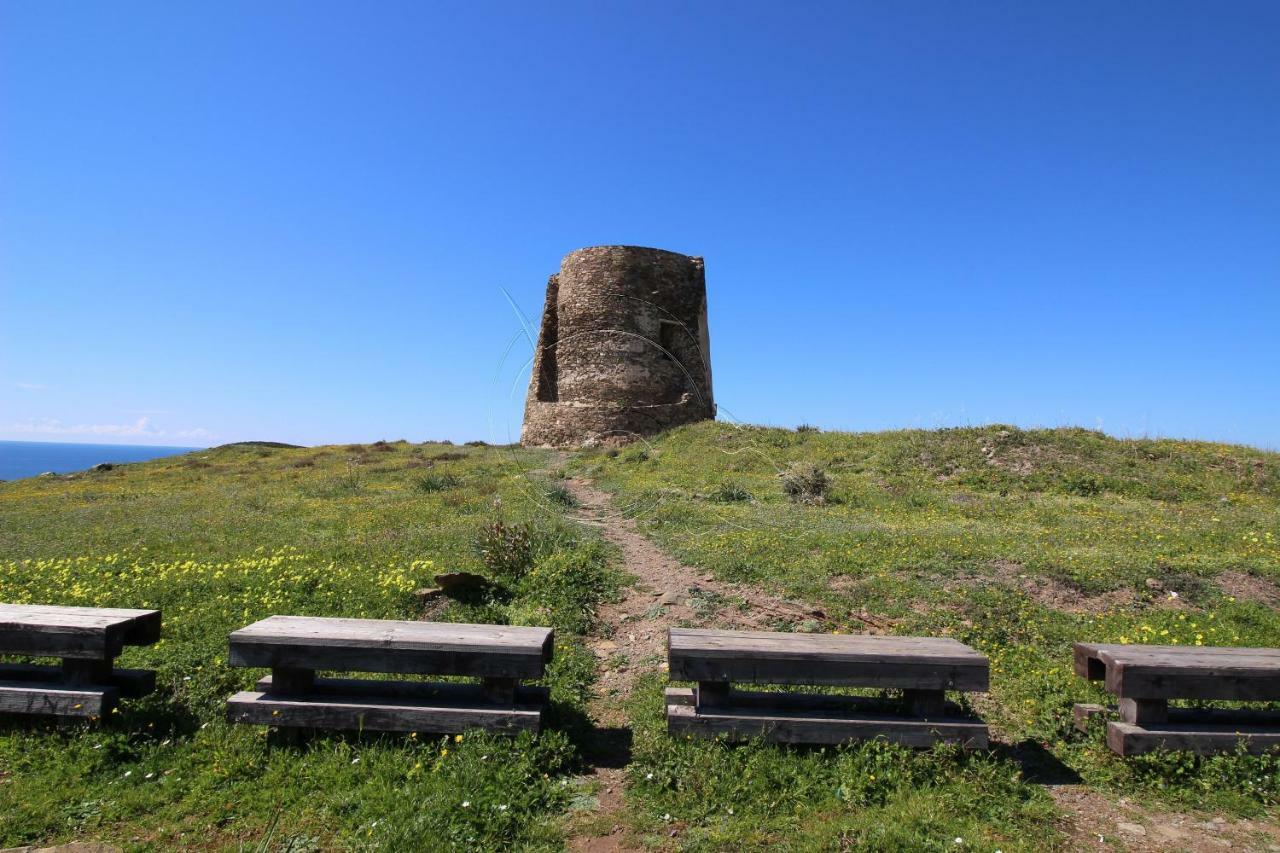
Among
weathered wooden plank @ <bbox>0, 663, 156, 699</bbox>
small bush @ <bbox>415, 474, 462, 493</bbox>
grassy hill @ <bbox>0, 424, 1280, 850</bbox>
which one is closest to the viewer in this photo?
grassy hill @ <bbox>0, 424, 1280, 850</bbox>

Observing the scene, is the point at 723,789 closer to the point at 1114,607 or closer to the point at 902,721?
the point at 902,721

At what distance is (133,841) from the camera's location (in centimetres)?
382

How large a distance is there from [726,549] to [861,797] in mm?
5829

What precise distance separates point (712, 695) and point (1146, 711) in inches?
112

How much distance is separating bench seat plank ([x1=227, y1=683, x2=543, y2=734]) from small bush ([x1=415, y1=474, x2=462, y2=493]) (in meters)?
12.9

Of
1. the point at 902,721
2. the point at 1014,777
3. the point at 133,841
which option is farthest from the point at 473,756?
the point at 1014,777

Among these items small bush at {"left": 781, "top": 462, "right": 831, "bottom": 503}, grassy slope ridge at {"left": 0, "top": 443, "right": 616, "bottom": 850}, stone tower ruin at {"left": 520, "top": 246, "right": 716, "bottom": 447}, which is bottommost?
grassy slope ridge at {"left": 0, "top": 443, "right": 616, "bottom": 850}

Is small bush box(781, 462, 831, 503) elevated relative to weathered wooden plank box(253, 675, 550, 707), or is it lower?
elevated

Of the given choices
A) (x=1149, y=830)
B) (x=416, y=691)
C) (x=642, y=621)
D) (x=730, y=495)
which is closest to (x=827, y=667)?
(x=1149, y=830)

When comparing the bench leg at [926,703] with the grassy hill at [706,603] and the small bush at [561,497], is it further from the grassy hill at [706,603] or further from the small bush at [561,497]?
the small bush at [561,497]

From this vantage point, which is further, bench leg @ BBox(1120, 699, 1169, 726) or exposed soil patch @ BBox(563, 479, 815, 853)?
bench leg @ BBox(1120, 699, 1169, 726)

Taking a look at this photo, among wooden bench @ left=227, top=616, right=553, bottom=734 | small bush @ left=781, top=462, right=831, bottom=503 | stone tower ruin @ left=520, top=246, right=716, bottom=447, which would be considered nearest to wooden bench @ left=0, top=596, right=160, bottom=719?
wooden bench @ left=227, top=616, right=553, bottom=734

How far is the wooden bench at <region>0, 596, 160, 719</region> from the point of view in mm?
4871

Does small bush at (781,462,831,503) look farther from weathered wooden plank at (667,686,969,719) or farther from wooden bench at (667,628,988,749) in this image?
wooden bench at (667,628,988,749)
